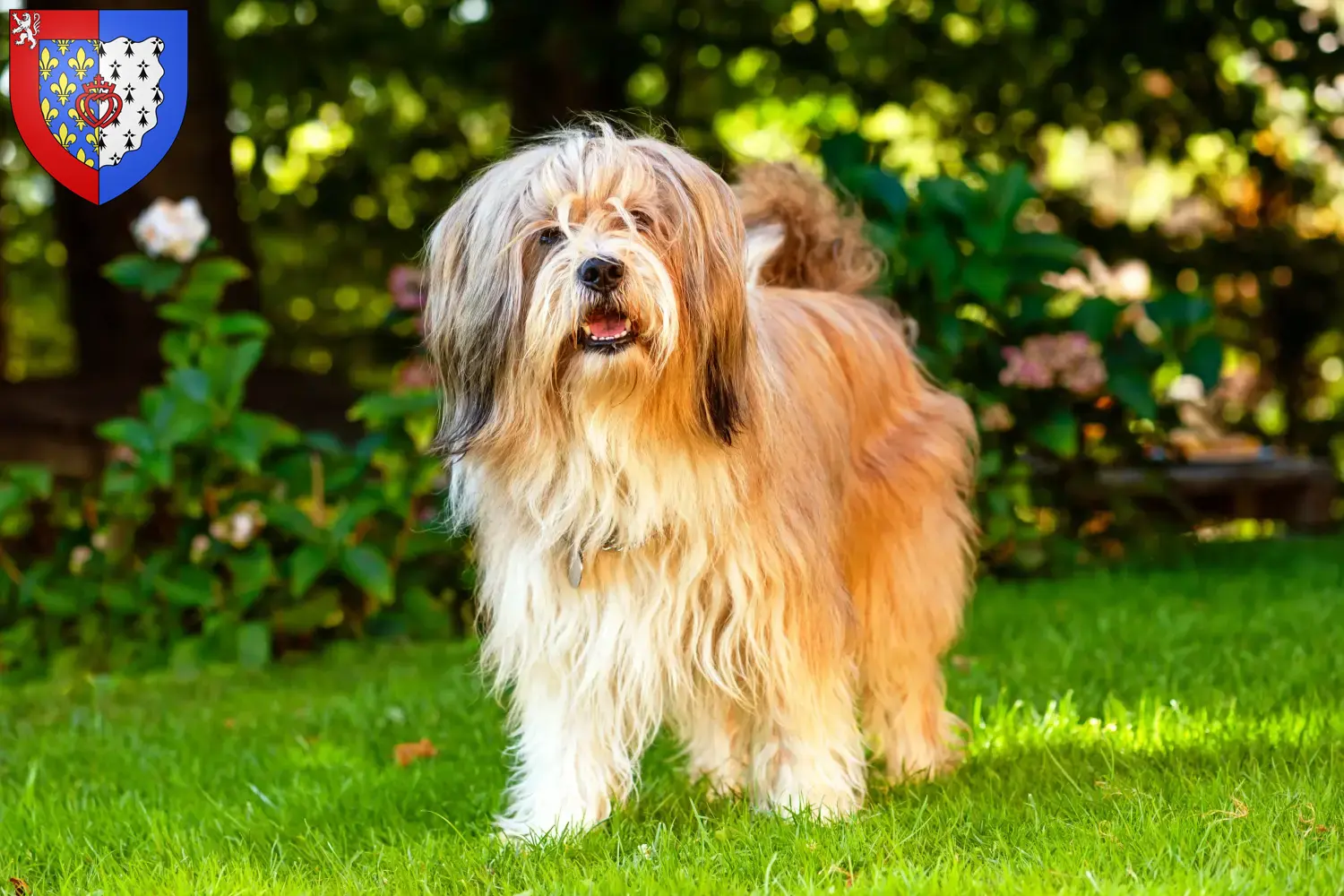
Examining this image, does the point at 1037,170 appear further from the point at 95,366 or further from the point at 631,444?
the point at 631,444

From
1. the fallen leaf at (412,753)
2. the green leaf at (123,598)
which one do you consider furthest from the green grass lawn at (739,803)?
the green leaf at (123,598)

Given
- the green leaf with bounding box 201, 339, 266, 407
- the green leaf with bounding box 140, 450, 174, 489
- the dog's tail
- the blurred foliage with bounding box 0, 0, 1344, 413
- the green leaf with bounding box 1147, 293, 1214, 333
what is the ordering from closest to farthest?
the dog's tail
the green leaf with bounding box 140, 450, 174, 489
the green leaf with bounding box 201, 339, 266, 407
the green leaf with bounding box 1147, 293, 1214, 333
the blurred foliage with bounding box 0, 0, 1344, 413

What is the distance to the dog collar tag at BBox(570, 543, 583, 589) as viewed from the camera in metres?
3.61

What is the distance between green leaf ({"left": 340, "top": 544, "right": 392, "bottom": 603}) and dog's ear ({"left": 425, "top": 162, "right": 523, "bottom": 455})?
277cm

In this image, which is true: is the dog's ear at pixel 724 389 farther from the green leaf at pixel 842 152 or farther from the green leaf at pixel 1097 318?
the green leaf at pixel 1097 318

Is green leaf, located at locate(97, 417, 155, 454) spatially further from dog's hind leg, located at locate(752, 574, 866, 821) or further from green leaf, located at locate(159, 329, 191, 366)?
dog's hind leg, located at locate(752, 574, 866, 821)

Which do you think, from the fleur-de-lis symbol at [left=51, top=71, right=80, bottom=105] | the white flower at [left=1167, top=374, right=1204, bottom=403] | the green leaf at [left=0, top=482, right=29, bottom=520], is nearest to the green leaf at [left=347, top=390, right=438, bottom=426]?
the green leaf at [left=0, top=482, right=29, bottom=520]

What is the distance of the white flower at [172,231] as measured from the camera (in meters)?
6.45

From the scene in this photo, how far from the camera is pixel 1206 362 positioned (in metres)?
7.50

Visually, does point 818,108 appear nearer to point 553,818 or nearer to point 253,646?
point 253,646

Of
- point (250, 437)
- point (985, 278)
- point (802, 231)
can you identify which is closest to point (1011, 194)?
point (985, 278)

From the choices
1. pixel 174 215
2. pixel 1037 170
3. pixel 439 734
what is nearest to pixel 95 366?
pixel 174 215

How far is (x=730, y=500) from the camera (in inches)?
141

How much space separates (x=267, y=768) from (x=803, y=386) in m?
2.01
